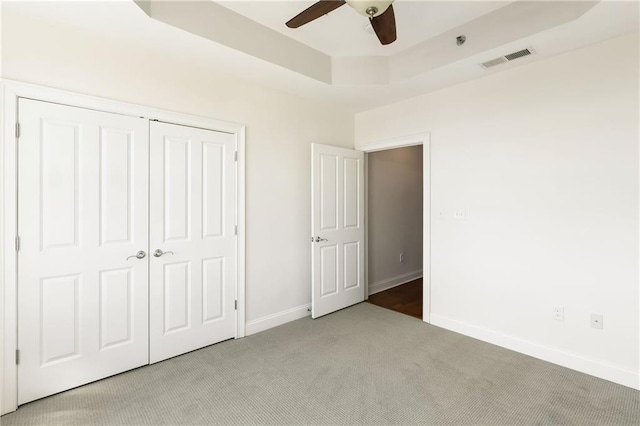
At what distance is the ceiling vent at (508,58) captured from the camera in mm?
2500

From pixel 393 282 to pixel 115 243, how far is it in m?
3.85

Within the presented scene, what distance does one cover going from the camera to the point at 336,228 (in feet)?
12.5

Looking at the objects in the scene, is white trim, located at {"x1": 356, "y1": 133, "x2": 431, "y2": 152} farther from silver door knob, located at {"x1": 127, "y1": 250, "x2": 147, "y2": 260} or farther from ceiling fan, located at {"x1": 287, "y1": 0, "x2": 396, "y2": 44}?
silver door knob, located at {"x1": 127, "y1": 250, "x2": 147, "y2": 260}

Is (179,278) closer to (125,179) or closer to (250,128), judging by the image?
(125,179)

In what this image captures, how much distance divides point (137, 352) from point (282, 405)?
52.2 inches

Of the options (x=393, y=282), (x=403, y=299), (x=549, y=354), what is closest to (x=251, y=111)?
(x=403, y=299)

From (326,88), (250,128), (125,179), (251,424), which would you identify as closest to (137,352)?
(251,424)

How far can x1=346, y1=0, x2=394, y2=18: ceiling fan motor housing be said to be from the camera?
63.9 inches

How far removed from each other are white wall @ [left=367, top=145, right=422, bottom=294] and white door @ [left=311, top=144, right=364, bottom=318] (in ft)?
1.51

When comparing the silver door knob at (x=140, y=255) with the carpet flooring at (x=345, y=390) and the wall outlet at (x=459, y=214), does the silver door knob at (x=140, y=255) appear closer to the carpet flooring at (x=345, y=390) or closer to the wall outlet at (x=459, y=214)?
the carpet flooring at (x=345, y=390)

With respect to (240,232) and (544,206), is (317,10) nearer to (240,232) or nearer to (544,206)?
(240,232)

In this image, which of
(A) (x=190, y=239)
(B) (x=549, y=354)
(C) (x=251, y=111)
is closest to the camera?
(B) (x=549, y=354)

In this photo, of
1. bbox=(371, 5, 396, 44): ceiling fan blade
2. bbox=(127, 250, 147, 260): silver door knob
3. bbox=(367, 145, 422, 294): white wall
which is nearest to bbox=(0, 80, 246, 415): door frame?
bbox=(127, 250, 147, 260): silver door knob

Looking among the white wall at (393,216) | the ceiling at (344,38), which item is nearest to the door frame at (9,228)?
the ceiling at (344,38)
